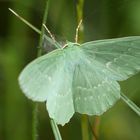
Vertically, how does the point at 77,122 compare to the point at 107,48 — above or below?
below

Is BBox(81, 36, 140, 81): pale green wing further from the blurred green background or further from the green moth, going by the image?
the blurred green background

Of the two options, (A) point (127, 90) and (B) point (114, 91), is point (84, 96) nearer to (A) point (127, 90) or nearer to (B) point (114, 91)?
(B) point (114, 91)

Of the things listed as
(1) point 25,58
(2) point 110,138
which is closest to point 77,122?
(2) point 110,138

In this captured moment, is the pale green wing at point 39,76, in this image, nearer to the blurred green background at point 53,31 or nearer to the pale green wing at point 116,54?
the pale green wing at point 116,54

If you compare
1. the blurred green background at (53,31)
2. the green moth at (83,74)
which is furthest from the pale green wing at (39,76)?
the blurred green background at (53,31)

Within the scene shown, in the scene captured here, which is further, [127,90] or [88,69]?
[127,90]

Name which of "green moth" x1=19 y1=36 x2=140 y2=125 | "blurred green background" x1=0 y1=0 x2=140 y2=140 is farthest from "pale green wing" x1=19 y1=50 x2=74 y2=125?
"blurred green background" x1=0 y1=0 x2=140 y2=140

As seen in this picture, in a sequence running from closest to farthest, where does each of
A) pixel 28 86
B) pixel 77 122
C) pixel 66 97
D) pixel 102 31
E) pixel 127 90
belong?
pixel 28 86 → pixel 66 97 → pixel 127 90 → pixel 77 122 → pixel 102 31
